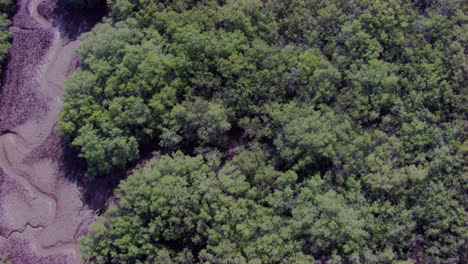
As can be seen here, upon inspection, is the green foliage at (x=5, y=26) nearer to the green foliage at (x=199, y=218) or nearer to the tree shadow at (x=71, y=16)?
the tree shadow at (x=71, y=16)

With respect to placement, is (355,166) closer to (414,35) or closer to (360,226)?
(360,226)

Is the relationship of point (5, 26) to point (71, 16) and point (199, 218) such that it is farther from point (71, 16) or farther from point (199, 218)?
point (199, 218)

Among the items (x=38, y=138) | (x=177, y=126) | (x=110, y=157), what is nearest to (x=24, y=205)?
(x=38, y=138)

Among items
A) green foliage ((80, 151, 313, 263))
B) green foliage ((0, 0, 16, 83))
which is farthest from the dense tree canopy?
green foliage ((0, 0, 16, 83))

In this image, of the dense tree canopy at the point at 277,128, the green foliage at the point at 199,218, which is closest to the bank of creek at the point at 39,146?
the dense tree canopy at the point at 277,128

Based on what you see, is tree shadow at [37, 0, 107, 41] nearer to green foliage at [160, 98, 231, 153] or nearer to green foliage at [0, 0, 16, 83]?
green foliage at [0, 0, 16, 83]

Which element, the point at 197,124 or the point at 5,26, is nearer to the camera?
the point at 197,124

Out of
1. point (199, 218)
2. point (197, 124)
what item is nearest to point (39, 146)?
point (197, 124)
